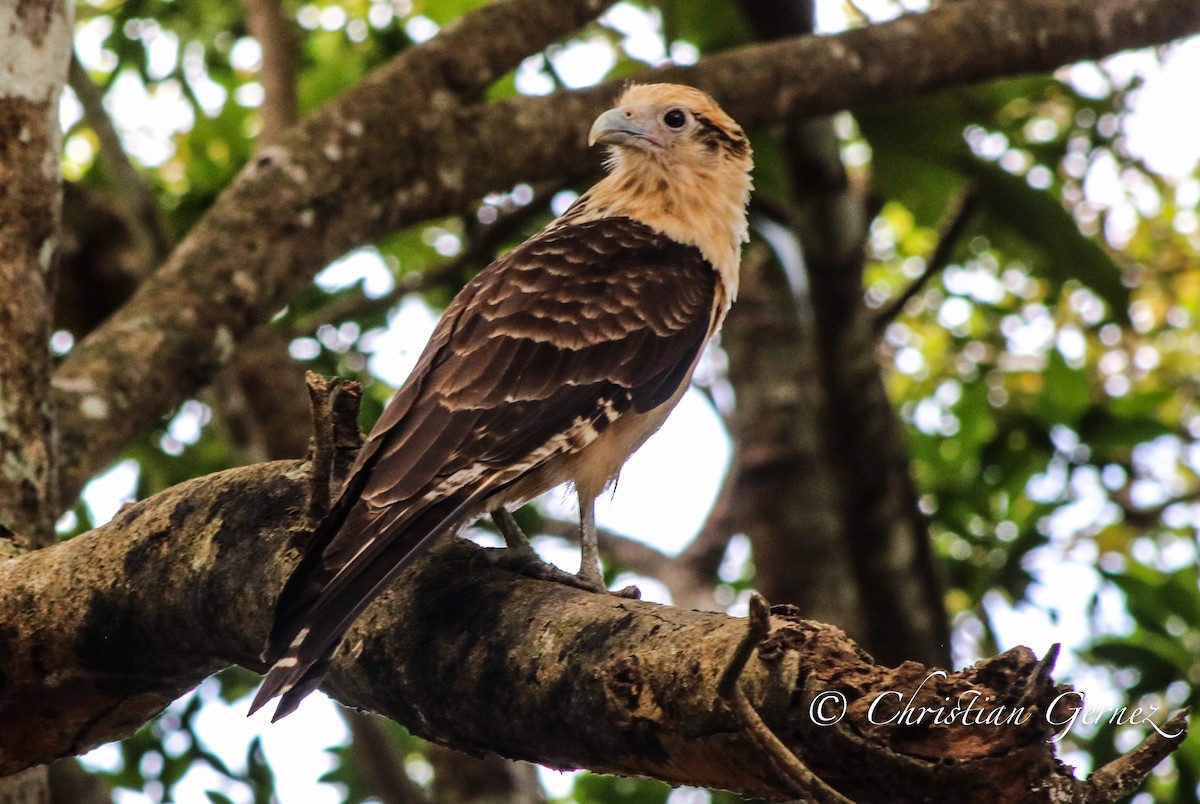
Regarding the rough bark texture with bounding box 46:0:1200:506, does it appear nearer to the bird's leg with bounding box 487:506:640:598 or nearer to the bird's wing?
the bird's wing

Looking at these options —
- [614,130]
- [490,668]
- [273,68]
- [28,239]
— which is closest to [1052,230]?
[614,130]

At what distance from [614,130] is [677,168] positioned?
10.2 inches

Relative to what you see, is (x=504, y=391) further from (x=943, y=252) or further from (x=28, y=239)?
(x=943, y=252)

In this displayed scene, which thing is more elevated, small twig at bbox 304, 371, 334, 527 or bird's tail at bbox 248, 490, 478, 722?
small twig at bbox 304, 371, 334, 527

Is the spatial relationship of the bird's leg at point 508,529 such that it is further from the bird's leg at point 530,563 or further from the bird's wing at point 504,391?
the bird's wing at point 504,391

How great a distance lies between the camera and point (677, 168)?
5.00 metres

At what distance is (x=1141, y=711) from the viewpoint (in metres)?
4.42

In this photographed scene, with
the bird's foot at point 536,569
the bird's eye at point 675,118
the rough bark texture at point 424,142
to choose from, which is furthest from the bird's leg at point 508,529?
the bird's eye at point 675,118

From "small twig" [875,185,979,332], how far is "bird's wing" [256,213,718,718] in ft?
7.99

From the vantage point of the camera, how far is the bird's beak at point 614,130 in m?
4.95

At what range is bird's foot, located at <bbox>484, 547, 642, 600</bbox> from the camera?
3.26 metres

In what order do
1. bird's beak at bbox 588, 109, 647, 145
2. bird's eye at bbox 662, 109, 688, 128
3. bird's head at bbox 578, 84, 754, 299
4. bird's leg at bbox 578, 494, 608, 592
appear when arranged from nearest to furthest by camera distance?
1. bird's leg at bbox 578, 494, 608, 592
2. bird's head at bbox 578, 84, 754, 299
3. bird's beak at bbox 588, 109, 647, 145
4. bird's eye at bbox 662, 109, 688, 128

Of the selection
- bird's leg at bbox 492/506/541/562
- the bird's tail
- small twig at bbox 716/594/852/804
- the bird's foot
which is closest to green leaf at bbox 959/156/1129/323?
bird's leg at bbox 492/506/541/562

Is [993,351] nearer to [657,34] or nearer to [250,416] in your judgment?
[657,34]
